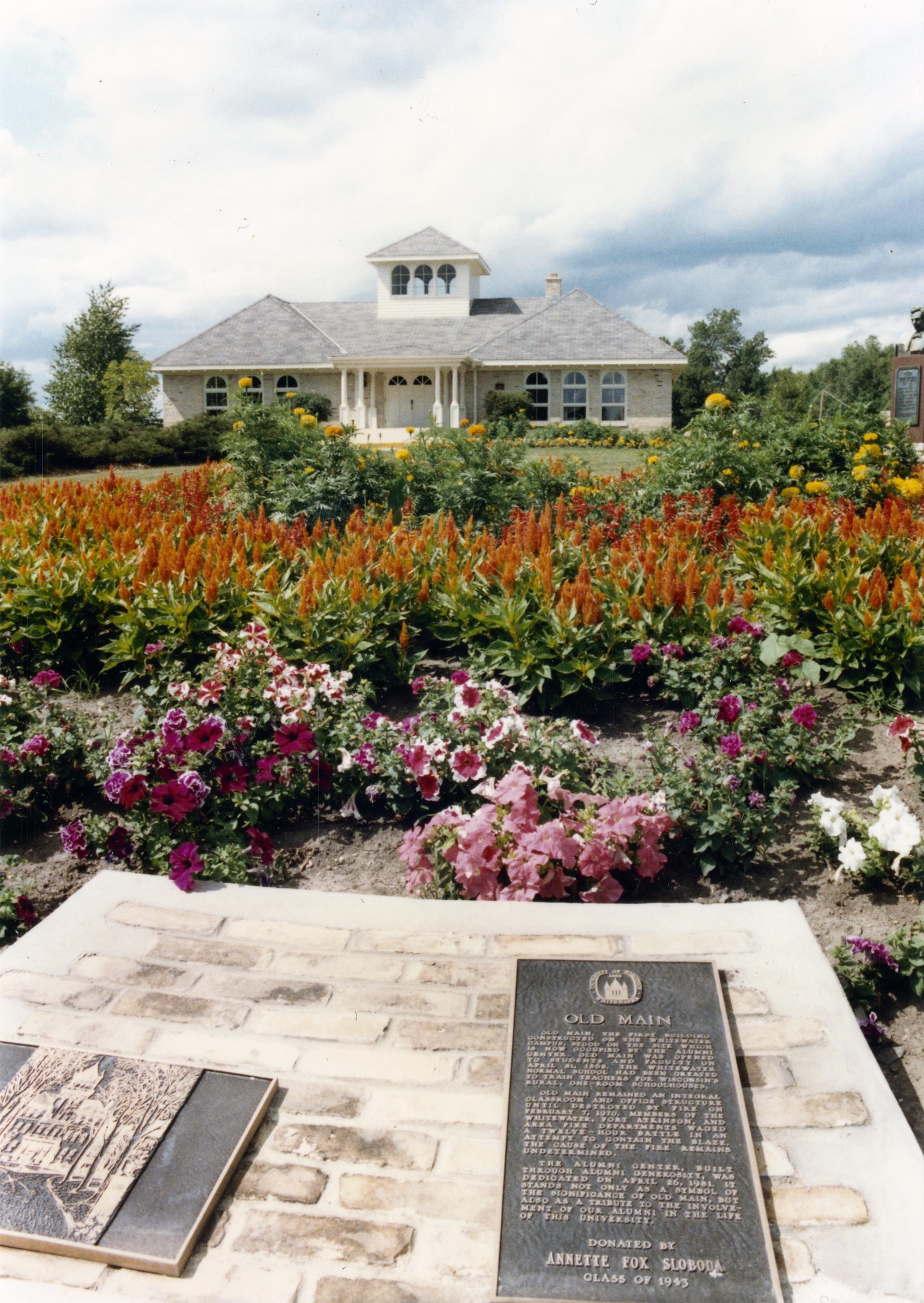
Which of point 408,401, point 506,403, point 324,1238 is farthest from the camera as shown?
point 408,401

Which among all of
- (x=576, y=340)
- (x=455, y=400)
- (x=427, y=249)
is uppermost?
(x=427, y=249)

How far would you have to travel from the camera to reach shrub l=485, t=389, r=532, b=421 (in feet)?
90.7

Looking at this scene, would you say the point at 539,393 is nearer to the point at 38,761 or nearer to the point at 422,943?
the point at 38,761

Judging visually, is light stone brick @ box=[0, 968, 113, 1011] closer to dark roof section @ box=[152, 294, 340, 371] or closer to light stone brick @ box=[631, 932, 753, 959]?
light stone brick @ box=[631, 932, 753, 959]

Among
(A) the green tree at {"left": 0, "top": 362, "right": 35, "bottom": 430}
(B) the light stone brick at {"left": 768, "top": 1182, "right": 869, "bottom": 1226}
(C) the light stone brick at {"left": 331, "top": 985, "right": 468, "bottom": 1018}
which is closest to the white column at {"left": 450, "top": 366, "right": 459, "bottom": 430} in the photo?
(A) the green tree at {"left": 0, "top": 362, "right": 35, "bottom": 430}

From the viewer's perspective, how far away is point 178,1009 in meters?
2.79

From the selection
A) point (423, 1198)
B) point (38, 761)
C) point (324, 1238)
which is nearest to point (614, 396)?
point (38, 761)

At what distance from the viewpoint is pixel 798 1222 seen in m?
2.13

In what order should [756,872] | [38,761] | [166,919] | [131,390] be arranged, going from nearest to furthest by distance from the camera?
[166,919]
[756,872]
[38,761]
[131,390]

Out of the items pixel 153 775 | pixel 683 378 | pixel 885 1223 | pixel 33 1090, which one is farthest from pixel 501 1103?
pixel 683 378

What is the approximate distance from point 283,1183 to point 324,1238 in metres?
→ 0.19

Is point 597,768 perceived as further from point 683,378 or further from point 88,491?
point 683,378

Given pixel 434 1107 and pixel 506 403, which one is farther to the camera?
pixel 506 403

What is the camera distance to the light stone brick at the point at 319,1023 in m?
2.69
